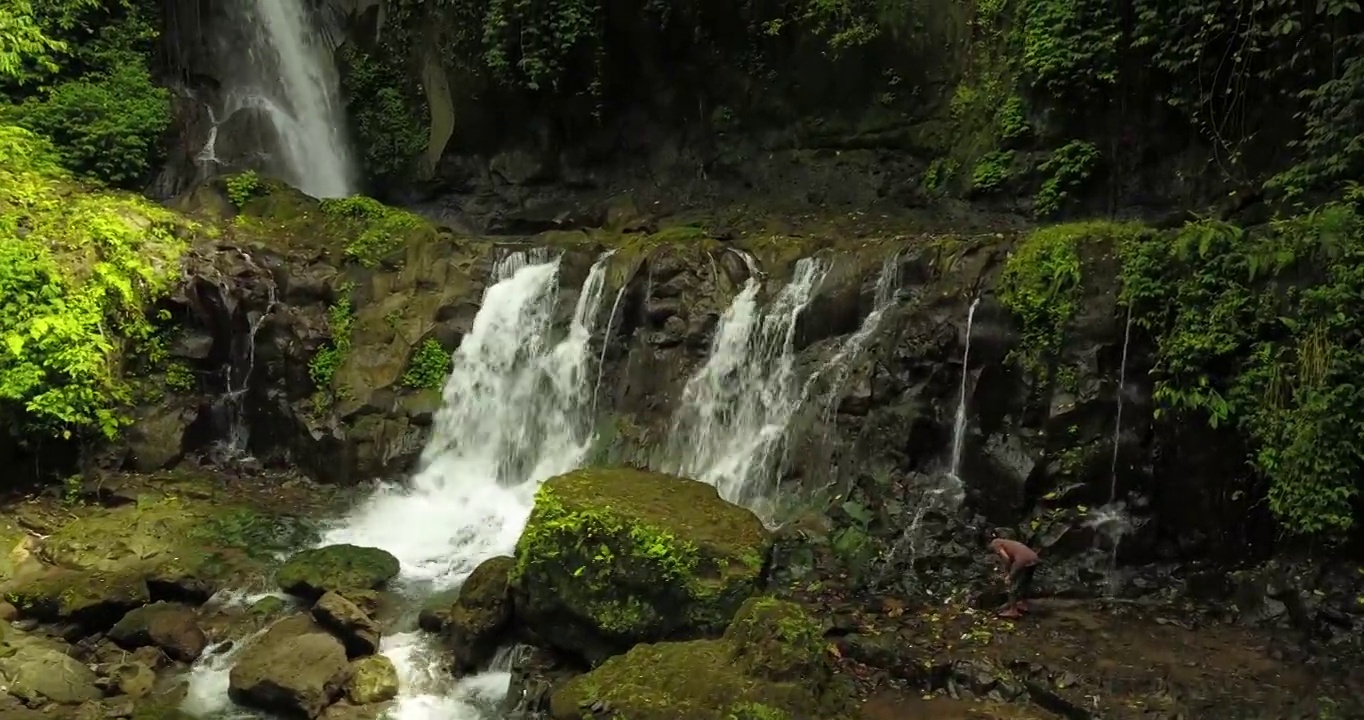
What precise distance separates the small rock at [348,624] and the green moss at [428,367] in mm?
4520

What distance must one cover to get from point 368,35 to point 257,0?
2137 millimetres

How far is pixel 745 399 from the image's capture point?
34.3 feet

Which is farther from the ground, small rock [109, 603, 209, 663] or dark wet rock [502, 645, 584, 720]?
dark wet rock [502, 645, 584, 720]

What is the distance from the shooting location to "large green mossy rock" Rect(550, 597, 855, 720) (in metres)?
5.64

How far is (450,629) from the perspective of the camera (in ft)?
25.6

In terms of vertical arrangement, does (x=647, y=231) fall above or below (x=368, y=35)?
below

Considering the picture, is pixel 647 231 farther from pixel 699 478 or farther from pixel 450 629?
pixel 450 629

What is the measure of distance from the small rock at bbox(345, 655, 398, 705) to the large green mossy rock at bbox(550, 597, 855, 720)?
1.75 meters

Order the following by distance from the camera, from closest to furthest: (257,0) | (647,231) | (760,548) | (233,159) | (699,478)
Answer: (760,548) < (699,478) < (647,231) < (233,159) < (257,0)

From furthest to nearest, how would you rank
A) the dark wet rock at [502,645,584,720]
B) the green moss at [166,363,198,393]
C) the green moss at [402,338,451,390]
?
the green moss at [402,338,451,390]
the green moss at [166,363,198,393]
the dark wet rock at [502,645,584,720]

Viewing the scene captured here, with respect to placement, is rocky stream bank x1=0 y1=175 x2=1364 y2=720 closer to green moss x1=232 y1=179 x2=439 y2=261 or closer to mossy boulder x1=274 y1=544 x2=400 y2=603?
mossy boulder x1=274 y1=544 x2=400 y2=603

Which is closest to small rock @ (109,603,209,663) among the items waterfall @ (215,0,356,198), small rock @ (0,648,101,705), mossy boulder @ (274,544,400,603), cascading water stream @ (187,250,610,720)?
small rock @ (0,648,101,705)

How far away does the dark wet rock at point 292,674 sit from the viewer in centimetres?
696

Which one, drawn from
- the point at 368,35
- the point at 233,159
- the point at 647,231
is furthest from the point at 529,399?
the point at 368,35
